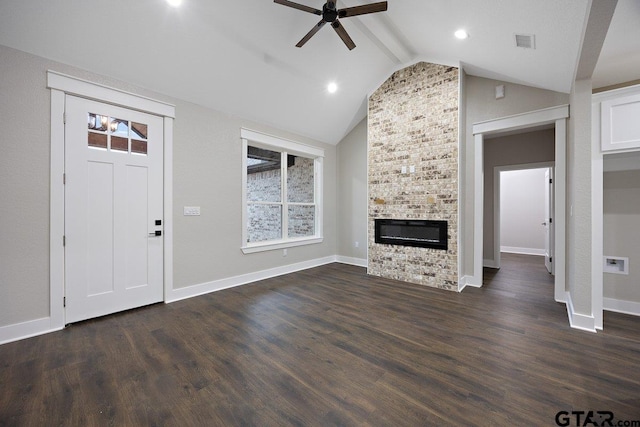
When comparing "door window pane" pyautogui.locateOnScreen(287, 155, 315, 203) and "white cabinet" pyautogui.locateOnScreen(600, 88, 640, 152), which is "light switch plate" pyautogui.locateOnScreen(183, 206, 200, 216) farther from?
"white cabinet" pyautogui.locateOnScreen(600, 88, 640, 152)

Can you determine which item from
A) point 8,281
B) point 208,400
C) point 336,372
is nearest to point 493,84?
point 336,372

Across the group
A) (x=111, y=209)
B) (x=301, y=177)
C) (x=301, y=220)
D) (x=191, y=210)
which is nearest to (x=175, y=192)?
(x=191, y=210)

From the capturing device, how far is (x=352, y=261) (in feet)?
18.8

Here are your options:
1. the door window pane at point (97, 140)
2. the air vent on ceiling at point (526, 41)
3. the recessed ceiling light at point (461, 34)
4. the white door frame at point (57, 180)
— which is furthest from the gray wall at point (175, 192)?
the air vent on ceiling at point (526, 41)

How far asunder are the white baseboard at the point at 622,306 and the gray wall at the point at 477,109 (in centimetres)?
147

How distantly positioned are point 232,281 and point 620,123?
4.88 metres

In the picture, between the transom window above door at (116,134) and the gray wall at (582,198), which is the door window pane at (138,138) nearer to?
the transom window above door at (116,134)

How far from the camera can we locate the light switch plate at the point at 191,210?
11.6ft

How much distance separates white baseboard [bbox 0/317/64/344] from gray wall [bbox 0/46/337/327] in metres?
0.05

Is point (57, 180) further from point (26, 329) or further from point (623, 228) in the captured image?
point (623, 228)

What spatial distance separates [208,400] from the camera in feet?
5.43

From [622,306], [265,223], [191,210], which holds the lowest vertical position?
[622,306]

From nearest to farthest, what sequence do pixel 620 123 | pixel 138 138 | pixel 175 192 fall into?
pixel 620 123 → pixel 138 138 → pixel 175 192

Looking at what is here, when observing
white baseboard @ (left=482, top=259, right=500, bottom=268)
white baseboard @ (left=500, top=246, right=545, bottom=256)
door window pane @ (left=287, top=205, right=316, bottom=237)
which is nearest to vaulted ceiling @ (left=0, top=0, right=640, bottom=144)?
door window pane @ (left=287, top=205, right=316, bottom=237)
